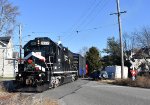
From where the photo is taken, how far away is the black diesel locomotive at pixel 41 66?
2658 centimetres

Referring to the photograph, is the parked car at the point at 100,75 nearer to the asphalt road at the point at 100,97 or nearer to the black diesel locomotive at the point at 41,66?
the black diesel locomotive at the point at 41,66

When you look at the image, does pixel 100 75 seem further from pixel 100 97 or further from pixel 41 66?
pixel 100 97

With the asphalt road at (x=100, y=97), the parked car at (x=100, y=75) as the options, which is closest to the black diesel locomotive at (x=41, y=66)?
the asphalt road at (x=100, y=97)

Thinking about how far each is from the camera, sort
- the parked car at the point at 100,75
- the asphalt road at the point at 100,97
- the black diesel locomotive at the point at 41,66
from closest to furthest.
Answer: the asphalt road at the point at 100,97 < the black diesel locomotive at the point at 41,66 < the parked car at the point at 100,75

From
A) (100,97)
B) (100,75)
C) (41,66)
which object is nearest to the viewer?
(100,97)

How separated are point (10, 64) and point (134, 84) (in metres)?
48.1

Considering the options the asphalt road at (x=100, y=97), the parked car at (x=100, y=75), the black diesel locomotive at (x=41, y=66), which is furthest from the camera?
the parked car at (x=100, y=75)

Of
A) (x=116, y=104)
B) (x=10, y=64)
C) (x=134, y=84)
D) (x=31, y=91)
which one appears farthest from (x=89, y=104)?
(x=10, y=64)

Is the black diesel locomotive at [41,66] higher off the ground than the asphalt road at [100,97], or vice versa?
the black diesel locomotive at [41,66]

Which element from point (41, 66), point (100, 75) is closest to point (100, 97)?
point (41, 66)

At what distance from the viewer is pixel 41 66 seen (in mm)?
27656

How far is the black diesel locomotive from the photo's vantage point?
26578mm

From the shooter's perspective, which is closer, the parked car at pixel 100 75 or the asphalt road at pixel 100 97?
the asphalt road at pixel 100 97

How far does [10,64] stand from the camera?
79938 mm
